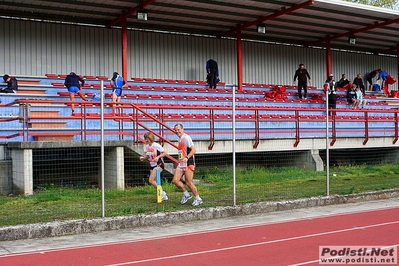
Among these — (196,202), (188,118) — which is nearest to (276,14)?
(188,118)

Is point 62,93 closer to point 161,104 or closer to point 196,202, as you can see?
point 161,104

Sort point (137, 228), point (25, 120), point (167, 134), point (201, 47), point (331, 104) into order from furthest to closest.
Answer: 1. point (201, 47)
2. point (331, 104)
3. point (167, 134)
4. point (25, 120)
5. point (137, 228)

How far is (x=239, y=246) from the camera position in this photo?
28.9 ft

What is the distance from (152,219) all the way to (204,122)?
22.8 feet

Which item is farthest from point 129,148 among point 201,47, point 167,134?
point 201,47

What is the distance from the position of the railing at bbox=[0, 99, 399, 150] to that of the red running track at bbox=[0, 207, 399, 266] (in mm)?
5115

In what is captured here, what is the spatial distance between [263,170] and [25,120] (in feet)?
24.0

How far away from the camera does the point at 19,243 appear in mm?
9266

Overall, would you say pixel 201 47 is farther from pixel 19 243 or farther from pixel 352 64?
pixel 19 243

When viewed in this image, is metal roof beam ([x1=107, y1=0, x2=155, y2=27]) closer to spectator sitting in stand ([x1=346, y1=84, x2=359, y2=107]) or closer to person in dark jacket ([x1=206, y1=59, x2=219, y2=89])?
person in dark jacket ([x1=206, y1=59, x2=219, y2=89])

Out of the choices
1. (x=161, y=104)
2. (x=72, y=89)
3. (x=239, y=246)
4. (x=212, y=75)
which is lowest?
(x=239, y=246)

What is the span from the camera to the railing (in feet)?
48.1

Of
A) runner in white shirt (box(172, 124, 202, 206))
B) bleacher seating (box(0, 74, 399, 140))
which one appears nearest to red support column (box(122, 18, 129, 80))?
bleacher seating (box(0, 74, 399, 140))

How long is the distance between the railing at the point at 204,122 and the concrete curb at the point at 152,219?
331 centimetres
